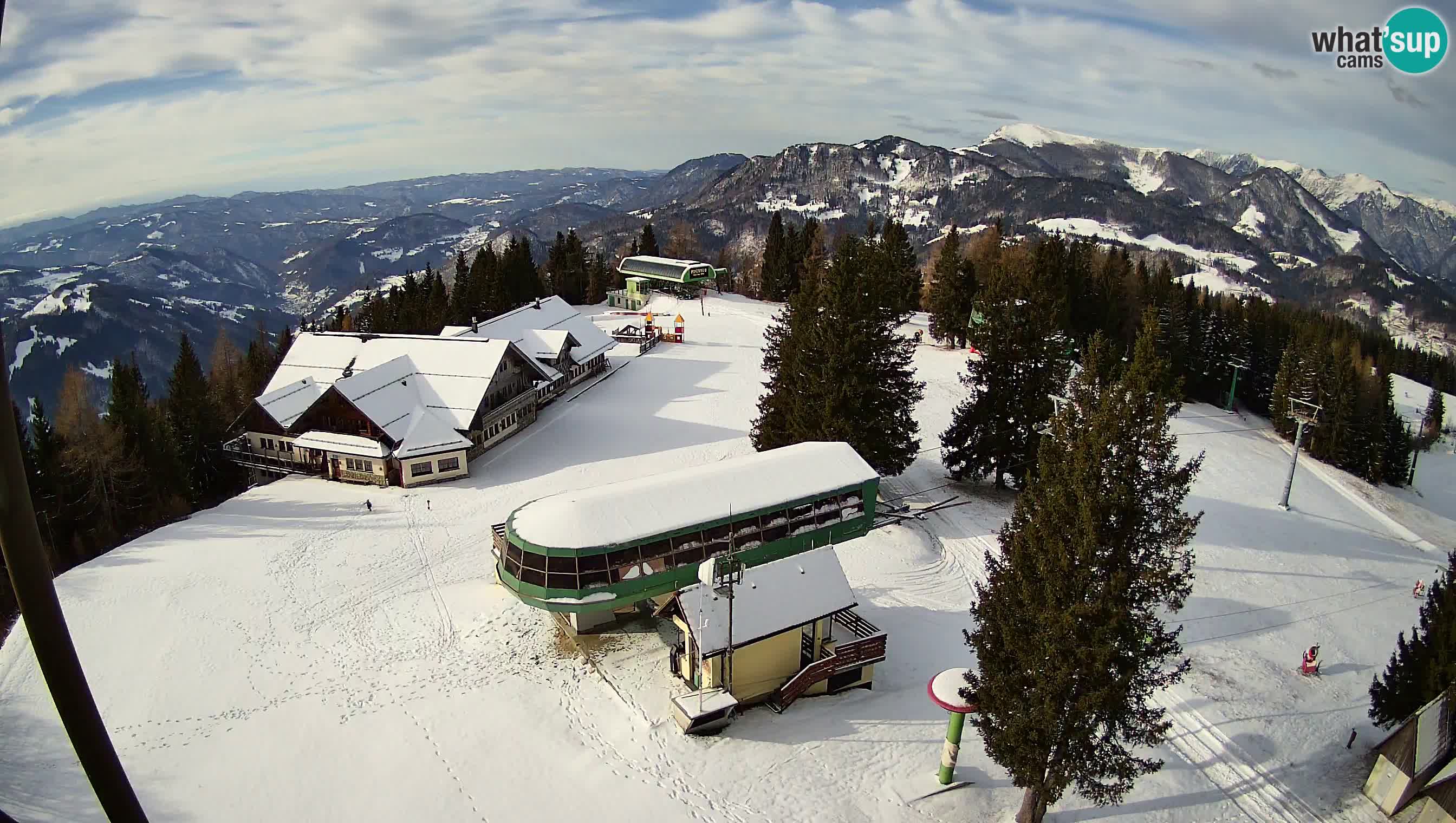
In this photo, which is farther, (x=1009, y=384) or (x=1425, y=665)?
(x=1009, y=384)

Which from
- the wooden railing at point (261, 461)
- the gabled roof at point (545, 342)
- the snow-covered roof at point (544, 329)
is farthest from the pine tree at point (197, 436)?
the gabled roof at point (545, 342)

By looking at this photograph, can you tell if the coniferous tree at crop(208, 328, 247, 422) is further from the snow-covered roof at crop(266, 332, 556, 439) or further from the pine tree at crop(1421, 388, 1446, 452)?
the pine tree at crop(1421, 388, 1446, 452)

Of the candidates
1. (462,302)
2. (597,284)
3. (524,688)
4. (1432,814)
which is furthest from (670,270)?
Answer: (1432,814)

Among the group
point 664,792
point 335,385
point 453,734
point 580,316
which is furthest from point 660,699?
point 580,316

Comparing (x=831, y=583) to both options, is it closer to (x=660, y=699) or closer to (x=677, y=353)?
(x=660, y=699)

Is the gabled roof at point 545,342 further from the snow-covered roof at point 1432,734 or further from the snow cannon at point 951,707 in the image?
the snow-covered roof at point 1432,734

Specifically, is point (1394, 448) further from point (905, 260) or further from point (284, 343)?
point (284, 343)
